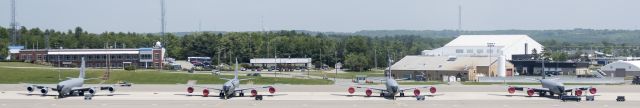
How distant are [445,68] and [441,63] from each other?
155 inches

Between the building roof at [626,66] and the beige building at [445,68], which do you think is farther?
the building roof at [626,66]

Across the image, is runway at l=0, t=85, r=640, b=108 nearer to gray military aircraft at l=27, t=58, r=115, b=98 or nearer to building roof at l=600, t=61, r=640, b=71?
gray military aircraft at l=27, t=58, r=115, b=98

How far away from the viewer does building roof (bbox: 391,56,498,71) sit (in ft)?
492

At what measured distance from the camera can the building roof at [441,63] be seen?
15000 centimetres

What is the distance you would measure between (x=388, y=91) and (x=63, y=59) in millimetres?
107153

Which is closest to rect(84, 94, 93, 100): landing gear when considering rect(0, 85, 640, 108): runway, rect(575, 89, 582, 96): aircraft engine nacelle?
rect(0, 85, 640, 108): runway

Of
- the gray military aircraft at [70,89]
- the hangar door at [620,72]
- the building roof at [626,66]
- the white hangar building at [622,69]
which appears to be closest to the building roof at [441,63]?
the white hangar building at [622,69]

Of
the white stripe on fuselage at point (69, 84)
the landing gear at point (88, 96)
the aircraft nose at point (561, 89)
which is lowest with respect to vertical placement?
the landing gear at point (88, 96)

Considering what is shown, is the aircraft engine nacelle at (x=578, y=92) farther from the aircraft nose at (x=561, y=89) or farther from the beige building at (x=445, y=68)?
the beige building at (x=445, y=68)
